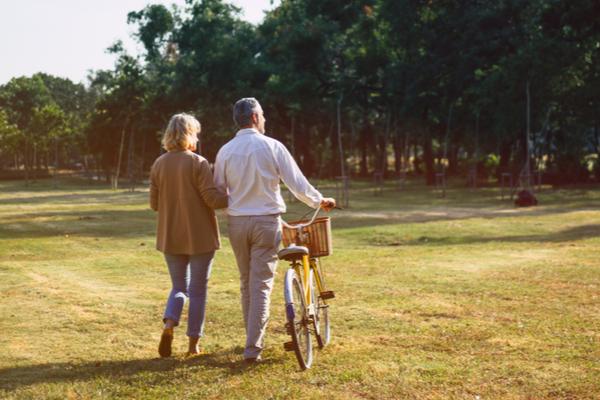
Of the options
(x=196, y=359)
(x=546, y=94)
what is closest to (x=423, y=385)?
(x=196, y=359)

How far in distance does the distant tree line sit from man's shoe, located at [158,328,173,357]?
24.4 m

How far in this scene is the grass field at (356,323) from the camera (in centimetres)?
572

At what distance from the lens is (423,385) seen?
565 cm

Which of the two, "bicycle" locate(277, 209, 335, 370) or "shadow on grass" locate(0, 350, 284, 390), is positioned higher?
"bicycle" locate(277, 209, 335, 370)

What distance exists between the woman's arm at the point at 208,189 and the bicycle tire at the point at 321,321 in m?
0.95

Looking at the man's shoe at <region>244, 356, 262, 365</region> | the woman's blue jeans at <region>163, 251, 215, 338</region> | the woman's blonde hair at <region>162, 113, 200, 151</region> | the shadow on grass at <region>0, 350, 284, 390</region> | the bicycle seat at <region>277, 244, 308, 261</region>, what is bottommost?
the shadow on grass at <region>0, 350, 284, 390</region>

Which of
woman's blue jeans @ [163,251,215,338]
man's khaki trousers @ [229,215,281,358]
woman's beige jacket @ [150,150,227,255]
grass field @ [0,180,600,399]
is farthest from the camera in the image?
woman's blue jeans @ [163,251,215,338]

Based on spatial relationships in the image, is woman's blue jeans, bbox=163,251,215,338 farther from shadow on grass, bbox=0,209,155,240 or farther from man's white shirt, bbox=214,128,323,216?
shadow on grass, bbox=0,209,155,240

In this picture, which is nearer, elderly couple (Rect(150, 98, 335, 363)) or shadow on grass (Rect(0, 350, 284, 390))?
shadow on grass (Rect(0, 350, 284, 390))

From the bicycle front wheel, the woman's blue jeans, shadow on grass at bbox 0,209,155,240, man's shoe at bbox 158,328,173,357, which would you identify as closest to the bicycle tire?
the bicycle front wheel

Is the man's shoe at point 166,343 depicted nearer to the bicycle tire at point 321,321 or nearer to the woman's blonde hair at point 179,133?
the bicycle tire at point 321,321

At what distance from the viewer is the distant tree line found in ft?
106

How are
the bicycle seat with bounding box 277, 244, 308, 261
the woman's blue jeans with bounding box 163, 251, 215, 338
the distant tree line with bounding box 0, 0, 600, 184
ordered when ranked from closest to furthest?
the bicycle seat with bounding box 277, 244, 308, 261, the woman's blue jeans with bounding box 163, 251, 215, 338, the distant tree line with bounding box 0, 0, 600, 184

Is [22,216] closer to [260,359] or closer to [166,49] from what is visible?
[260,359]
